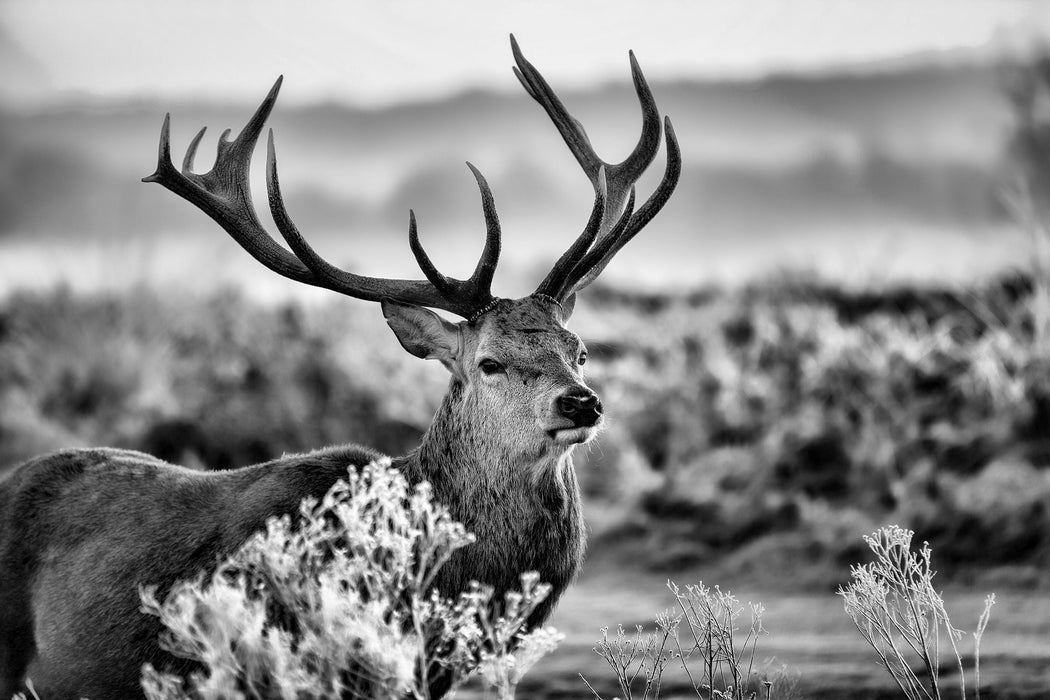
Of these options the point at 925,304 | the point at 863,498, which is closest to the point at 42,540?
the point at 863,498

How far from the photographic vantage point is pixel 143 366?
18109mm

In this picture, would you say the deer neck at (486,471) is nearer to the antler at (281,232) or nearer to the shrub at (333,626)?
the antler at (281,232)

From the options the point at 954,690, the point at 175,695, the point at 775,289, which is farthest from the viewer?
the point at 775,289

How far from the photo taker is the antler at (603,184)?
20.1 feet

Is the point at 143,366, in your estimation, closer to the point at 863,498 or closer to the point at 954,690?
the point at 863,498

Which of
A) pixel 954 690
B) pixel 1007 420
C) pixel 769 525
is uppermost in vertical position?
pixel 1007 420

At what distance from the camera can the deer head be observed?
546 cm

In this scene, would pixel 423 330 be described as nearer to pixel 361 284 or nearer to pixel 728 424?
pixel 361 284

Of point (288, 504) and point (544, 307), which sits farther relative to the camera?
point (544, 307)

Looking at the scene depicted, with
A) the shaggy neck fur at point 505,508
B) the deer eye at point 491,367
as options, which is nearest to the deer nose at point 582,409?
the shaggy neck fur at point 505,508

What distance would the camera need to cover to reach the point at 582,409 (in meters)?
5.25

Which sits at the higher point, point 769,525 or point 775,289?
point 775,289

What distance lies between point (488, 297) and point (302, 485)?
1.31 meters

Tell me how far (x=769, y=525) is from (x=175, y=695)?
8.17 m
